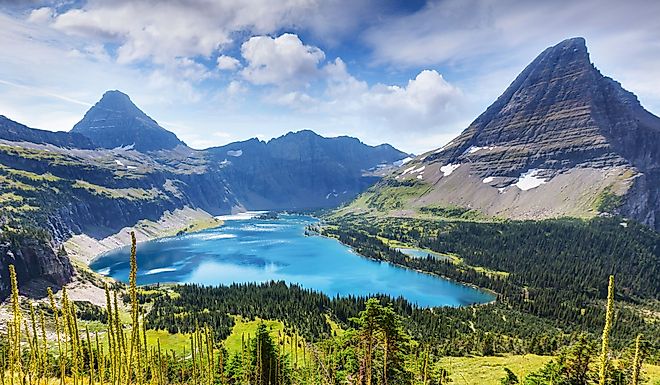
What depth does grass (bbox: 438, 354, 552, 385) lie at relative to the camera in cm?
4878

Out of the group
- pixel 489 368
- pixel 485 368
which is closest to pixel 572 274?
pixel 489 368

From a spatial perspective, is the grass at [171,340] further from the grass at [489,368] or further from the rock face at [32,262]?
the rock face at [32,262]

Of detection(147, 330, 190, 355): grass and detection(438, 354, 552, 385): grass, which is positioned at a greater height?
detection(438, 354, 552, 385): grass

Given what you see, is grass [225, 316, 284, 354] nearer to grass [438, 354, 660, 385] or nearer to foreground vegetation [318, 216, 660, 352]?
grass [438, 354, 660, 385]

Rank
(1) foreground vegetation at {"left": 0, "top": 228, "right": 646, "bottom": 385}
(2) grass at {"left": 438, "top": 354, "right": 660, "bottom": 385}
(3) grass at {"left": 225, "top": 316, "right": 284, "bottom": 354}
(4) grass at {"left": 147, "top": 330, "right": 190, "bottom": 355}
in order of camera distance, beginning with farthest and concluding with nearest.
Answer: (3) grass at {"left": 225, "top": 316, "right": 284, "bottom": 354} < (4) grass at {"left": 147, "top": 330, "right": 190, "bottom": 355} < (2) grass at {"left": 438, "top": 354, "right": 660, "bottom": 385} < (1) foreground vegetation at {"left": 0, "top": 228, "right": 646, "bottom": 385}

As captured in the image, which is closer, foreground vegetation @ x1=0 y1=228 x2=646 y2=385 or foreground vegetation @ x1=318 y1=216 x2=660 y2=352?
foreground vegetation @ x1=0 y1=228 x2=646 y2=385

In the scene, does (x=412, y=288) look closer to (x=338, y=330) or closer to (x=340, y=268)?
(x=340, y=268)

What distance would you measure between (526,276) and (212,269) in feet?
457

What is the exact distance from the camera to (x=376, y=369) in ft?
96.9

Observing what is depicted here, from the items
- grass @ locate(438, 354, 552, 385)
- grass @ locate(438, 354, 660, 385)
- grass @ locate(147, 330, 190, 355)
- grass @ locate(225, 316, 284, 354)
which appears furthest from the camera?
grass @ locate(225, 316, 284, 354)

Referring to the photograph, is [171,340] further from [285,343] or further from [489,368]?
[489,368]

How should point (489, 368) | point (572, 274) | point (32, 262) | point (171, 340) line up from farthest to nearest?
point (572, 274), point (32, 262), point (171, 340), point (489, 368)

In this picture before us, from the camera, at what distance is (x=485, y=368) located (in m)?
55.5

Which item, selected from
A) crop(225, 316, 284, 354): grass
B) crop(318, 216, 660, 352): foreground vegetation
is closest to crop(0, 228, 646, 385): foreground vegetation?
crop(225, 316, 284, 354): grass
